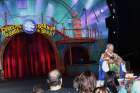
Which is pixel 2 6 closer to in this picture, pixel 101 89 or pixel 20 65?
pixel 20 65

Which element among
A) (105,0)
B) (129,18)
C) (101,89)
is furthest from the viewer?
(105,0)

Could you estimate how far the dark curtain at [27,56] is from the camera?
20922 millimetres

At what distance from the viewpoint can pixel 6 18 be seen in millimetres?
20000

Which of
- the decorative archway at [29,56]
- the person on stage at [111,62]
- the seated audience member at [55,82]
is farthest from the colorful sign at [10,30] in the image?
the seated audience member at [55,82]

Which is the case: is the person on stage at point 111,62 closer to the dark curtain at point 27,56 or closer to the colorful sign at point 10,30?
the colorful sign at point 10,30

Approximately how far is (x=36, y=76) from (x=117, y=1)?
4.43 metres

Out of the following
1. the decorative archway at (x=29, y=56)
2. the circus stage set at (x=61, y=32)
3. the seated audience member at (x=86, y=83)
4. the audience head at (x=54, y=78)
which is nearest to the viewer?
the seated audience member at (x=86, y=83)

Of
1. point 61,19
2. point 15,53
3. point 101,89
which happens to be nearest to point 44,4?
point 61,19

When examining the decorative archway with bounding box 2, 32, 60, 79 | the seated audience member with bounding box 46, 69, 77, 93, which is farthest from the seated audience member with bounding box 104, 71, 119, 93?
the decorative archway with bounding box 2, 32, 60, 79

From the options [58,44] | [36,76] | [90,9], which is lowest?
[36,76]

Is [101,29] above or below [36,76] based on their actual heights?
above

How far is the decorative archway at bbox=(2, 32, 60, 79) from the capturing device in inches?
822

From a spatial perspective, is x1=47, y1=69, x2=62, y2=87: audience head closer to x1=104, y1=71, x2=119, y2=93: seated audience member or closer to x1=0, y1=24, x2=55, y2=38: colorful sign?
x1=104, y1=71, x2=119, y2=93: seated audience member

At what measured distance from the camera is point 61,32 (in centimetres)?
2042
